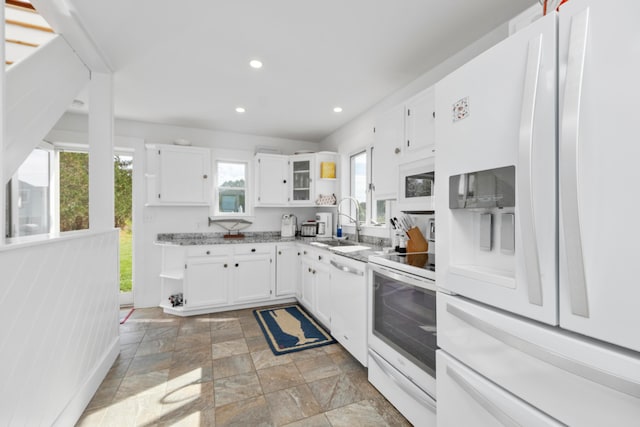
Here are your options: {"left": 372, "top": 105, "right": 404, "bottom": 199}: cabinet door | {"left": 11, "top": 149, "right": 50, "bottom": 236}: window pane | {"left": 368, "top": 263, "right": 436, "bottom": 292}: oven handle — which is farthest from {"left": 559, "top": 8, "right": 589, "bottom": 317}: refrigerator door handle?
{"left": 11, "top": 149, "right": 50, "bottom": 236}: window pane

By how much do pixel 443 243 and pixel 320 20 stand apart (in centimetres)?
162

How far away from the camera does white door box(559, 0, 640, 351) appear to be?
643 millimetres

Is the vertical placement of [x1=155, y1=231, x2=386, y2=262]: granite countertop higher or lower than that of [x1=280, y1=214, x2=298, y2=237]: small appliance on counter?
lower

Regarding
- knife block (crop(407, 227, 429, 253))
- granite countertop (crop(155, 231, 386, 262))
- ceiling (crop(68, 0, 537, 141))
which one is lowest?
granite countertop (crop(155, 231, 386, 262))

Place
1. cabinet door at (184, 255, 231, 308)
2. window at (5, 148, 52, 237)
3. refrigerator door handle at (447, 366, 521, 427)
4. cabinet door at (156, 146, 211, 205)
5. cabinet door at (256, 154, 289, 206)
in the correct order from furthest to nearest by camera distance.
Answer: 1. cabinet door at (256, 154, 289, 206)
2. cabinet door at (156, 146, 211, 205)
3. cabinet door at (184, 255, 231, 308)
4. window at (5, 148, 52, 237)
5. refrigerator door handle at (447, 366, 521, 427)

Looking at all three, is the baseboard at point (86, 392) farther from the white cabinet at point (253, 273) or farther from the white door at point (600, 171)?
the white door at point (600, 171)

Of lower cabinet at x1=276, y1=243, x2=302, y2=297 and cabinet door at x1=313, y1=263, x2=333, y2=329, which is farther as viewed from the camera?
lower cabinet at x1=276, y1=243, x2=302, y2=297

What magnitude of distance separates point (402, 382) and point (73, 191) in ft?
14.2

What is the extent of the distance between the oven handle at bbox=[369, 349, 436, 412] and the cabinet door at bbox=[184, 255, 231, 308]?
2214mm

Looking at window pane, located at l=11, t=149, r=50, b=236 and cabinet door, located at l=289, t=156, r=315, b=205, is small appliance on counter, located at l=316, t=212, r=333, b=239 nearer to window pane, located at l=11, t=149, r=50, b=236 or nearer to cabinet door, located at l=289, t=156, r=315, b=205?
cabinet door, located at l=289, t=156, r=315, b=205

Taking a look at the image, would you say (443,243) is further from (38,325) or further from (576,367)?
(38,325)

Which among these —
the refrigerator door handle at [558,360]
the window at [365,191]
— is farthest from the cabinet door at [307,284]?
the refrigerator door handle at [558,360]

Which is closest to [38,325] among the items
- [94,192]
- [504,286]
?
[94,192]

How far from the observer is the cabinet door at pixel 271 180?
410cm
